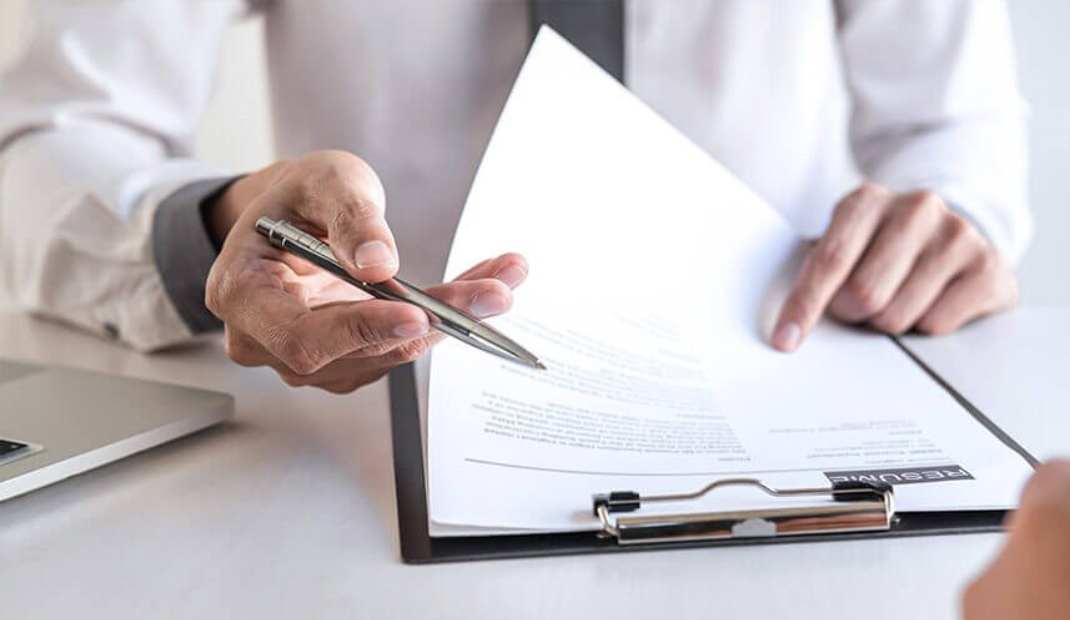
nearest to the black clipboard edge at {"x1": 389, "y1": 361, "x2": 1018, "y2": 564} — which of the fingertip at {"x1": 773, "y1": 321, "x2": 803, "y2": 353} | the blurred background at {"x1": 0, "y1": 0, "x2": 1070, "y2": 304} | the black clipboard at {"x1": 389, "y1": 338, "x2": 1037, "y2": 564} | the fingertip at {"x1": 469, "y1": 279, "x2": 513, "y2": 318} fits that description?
the black clipboard at {"x1": 389, "y1": 338, "x2": 1037, "y2": 564}

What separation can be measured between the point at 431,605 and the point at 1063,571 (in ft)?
0.82

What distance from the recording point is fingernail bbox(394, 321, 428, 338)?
54cm

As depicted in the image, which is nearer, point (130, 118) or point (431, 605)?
point (431, 605)

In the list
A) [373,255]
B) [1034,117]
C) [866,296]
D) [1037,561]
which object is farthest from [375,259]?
[1034,117]

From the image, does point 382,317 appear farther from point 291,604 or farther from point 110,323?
point 110,323

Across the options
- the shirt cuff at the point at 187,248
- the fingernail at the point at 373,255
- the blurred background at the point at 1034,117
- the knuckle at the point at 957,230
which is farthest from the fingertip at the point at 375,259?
the blurred background at the point at 1034,117

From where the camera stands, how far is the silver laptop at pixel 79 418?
0.58 m

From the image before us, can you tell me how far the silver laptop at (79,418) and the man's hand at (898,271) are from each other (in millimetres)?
417

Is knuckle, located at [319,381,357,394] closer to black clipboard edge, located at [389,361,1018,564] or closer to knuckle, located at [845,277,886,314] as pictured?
black clipboard edge, located at [389,361,1018,564]

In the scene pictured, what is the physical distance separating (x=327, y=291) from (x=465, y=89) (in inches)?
19.9

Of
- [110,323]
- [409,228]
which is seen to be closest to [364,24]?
[409,228]

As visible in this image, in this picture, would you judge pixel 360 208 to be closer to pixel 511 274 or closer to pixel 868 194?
pixel 511 274

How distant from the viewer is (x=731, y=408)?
0.65 metres

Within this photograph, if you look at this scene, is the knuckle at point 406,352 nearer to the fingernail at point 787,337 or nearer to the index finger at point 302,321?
the index finger at point 302,321
